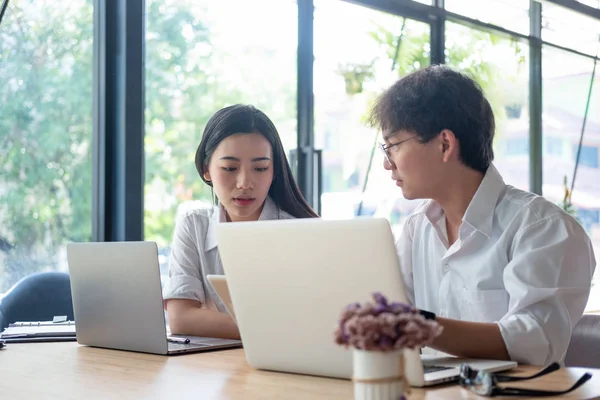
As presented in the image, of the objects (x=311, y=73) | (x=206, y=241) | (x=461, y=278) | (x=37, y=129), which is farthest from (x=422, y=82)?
(x=311, y=73)

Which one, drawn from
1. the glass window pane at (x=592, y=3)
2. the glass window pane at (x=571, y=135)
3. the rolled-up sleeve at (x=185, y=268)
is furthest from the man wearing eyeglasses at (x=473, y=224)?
the glass window pane at (x=592, y=3)

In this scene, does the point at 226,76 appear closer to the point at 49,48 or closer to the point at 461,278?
the point at 49,48

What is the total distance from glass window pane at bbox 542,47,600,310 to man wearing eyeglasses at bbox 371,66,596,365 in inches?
179

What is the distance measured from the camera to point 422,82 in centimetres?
191

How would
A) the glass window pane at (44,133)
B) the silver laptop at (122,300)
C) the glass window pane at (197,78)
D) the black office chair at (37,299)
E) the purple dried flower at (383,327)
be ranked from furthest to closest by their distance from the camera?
the glass window pane at (197,78) < the glass window pane at (44,133) < the black office chair at (37,299) < the silver laptop at (122,300) < the purple dried flower at (383,327)

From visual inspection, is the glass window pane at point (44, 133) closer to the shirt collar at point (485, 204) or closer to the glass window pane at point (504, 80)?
the shirt collar at point (485, 204)

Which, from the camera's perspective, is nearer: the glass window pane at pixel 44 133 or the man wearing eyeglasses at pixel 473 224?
the man wearing eyeglasses at pixel 473 224

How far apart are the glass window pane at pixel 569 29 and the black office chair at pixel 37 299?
4481 mm

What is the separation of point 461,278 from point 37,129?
87.6 inches

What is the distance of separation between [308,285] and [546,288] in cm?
58

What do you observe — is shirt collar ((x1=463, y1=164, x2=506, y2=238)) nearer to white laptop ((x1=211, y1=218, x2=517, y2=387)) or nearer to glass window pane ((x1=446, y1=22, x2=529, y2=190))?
white laptop ((x1=211, y1=218, x2=517, y2=387))

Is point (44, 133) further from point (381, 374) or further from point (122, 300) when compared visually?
point (381, 374)

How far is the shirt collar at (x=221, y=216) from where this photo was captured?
2.39 metres

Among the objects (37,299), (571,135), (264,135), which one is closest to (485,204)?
(264,135)
